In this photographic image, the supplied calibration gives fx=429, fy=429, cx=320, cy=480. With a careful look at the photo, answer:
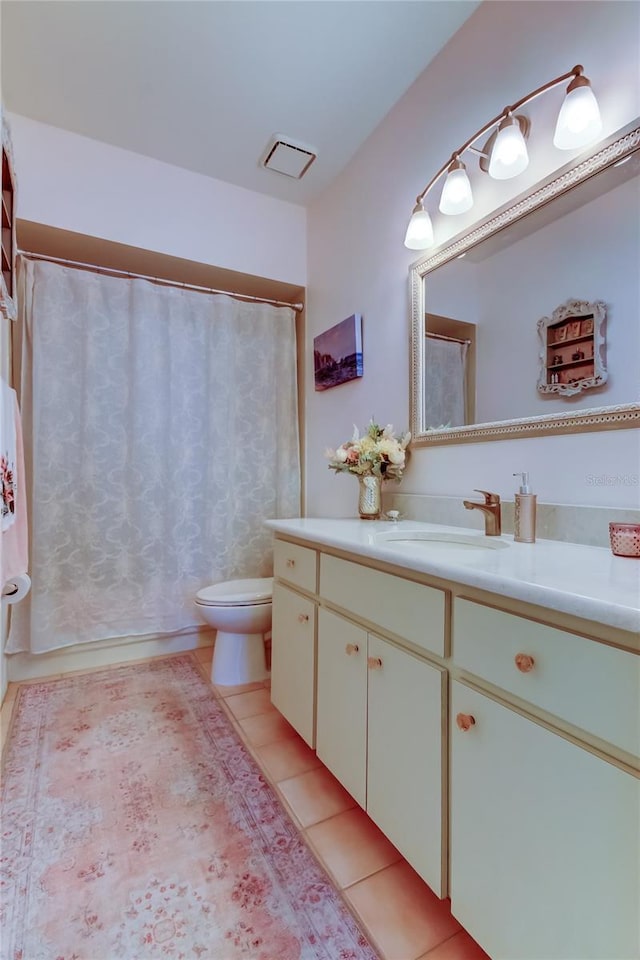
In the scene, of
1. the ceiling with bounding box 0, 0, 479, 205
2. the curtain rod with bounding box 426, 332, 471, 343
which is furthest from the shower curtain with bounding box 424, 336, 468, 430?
the ceiling with bounding box 0, 0, 479, 205

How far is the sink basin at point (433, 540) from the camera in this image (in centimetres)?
127

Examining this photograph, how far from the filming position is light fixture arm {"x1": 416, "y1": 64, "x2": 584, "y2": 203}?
3.59 feet

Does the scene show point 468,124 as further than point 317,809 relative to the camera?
Yes

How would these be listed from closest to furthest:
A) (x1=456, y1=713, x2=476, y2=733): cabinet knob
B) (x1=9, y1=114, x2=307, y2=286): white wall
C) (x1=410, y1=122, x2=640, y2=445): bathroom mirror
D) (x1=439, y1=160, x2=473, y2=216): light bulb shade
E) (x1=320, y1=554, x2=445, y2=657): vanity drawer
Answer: (x1=456, y1=713, x2=476, y2=733): cabinet knob, (x1=320, y1=554, x2=445, y2=657): vanity drawer, (x1=410, y1=122, x2=640, y2=445): bathroom mirror, (x1=439, y1=160, x2=473, y2=216): light bulb shade, (x1=9, y1=114, x2=307, y2=286): white wall

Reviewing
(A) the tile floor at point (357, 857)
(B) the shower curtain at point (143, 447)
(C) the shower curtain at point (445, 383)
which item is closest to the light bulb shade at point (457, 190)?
(C) the shower curtain at point (445, 383)

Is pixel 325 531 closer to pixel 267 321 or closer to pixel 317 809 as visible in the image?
pixel 317 809

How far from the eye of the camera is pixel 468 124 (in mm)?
1466

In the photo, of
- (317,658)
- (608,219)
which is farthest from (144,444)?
(608,219)

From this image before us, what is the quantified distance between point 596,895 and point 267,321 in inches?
101

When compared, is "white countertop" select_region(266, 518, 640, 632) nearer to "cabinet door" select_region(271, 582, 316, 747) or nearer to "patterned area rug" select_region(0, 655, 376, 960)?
"cabinet door" select_region(271, 582, 316, 747)

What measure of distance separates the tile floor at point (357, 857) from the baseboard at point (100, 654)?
1.21 feet

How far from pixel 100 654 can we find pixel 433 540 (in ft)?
6.19

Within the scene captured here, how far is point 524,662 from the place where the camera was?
0.72 meters

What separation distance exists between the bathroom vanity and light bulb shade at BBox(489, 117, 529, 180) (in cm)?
108
